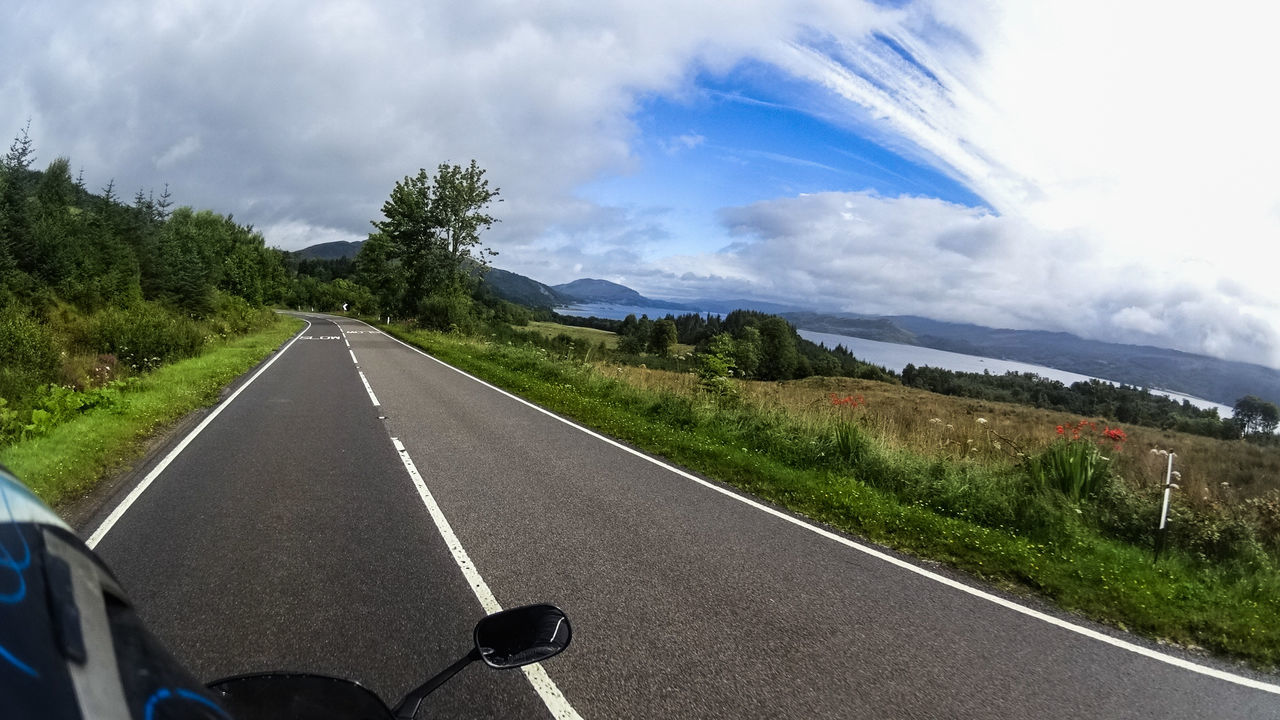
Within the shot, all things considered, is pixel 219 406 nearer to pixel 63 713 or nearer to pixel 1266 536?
pixel 63 713

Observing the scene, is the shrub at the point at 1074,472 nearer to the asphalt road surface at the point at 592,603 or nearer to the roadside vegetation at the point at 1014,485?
the roadside vegetation at the point at 1014,485

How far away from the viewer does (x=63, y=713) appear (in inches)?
28.4

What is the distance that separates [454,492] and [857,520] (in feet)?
14.9

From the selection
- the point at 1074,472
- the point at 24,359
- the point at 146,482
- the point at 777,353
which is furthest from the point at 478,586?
the point at 777,353

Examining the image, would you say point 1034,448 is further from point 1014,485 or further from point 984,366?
point 984,366

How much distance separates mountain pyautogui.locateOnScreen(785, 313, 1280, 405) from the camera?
668 inches

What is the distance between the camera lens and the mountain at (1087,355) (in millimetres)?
16969

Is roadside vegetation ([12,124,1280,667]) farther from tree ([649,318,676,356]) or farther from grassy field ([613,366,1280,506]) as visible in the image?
tree ([649,318,676,356])

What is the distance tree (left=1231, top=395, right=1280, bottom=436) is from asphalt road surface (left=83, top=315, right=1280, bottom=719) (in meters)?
11.9

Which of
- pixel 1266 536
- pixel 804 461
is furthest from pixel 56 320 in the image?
pixel 1266 536

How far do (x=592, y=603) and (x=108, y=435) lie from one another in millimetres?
7980

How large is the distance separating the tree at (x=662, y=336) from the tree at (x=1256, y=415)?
3613 cm

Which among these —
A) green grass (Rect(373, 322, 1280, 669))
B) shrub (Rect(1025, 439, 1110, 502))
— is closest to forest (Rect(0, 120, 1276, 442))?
green grass (Rect(373, 322, 1280, 669))

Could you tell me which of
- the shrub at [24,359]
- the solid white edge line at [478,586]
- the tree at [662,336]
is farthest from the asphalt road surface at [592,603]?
the tree at [662,336]
